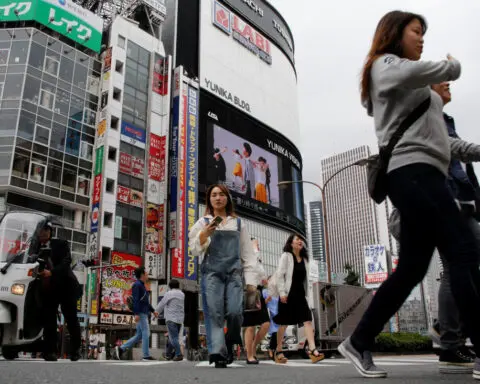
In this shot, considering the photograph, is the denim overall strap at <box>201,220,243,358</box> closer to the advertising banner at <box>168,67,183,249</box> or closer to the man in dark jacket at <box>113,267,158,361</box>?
the man in dark jacket at <box>113,267,158,361</box>

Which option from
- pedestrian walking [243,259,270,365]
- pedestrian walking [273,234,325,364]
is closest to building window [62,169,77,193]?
pedestrian walking [243,259,270,365]

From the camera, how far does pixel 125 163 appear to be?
33.3 metres

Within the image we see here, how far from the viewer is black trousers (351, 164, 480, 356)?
2471 mm

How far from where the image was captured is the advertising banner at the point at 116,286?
29062 millimetres

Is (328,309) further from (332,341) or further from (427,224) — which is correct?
(427,224)

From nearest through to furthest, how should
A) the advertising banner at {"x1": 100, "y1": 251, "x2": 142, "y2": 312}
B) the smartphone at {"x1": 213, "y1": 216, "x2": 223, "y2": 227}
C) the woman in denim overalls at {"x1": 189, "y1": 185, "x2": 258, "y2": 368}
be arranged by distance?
the smartphone at {"x1": 213, "y1": 216, "x2": 223, "y2": 227} < the woman in denim overalls at {"x1": 189, "y1": 185, "x2": 258, "y2": 368} < the advertising banner at {"x1": 100, "y1": 251, "x2": 142, "y2": 312}

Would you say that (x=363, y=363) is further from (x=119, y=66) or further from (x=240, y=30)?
(x=240, y=30)

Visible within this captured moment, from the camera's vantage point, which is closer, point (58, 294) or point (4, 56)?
point (58, 294)

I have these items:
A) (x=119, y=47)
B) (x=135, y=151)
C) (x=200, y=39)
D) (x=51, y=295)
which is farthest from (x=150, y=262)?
(x=51, y=295)

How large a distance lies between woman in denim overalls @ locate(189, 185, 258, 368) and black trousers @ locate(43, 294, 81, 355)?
7.98ft

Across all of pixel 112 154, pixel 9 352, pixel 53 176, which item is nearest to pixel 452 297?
pixel 9 352

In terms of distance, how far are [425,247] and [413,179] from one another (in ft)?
1.18

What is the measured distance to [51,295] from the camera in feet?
20.9

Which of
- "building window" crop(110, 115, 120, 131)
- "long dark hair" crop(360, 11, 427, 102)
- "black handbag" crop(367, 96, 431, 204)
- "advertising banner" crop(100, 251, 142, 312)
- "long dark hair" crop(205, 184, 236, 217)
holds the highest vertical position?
"building window" crop(110, 115, 120, 131)
